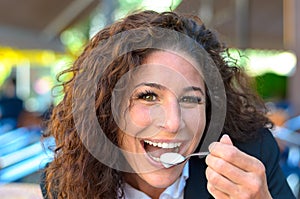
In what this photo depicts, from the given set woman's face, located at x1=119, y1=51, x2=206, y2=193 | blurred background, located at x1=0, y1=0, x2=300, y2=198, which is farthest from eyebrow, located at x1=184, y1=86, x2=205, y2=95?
blurred background, located at x1=0, y1=0, x2=300, y2=198

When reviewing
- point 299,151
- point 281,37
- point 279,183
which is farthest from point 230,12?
point 279,183

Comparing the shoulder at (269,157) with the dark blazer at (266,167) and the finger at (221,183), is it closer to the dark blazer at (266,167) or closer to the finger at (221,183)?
the dark blazer at (266,167)

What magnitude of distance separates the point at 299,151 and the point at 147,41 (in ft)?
10.9

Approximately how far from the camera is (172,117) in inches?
56.1

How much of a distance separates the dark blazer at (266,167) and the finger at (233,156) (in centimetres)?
50

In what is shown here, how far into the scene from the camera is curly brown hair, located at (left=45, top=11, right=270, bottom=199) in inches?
61.9

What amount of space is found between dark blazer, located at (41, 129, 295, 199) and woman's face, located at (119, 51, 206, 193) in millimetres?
163

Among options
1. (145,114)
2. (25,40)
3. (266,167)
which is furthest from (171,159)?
(25,40)

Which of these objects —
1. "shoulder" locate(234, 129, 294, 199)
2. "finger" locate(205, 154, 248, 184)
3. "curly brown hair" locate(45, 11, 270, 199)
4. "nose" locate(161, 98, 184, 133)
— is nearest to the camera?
"finger" locate(205, 154, 248, 184)

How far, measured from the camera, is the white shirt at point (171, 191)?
1.62 meters

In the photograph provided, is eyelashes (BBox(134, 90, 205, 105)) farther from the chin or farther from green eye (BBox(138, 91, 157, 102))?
the chin

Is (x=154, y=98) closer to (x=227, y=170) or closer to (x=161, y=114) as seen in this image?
(x=161, y=114)

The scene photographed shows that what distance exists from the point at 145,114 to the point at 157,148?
11cm

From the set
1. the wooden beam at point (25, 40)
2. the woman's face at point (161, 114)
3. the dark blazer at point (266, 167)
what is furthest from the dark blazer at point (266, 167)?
the wooden beam at point (25, 40)
